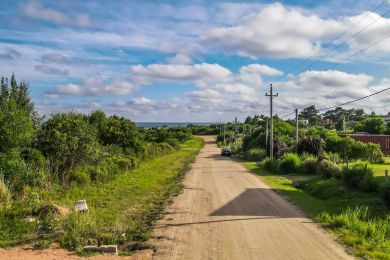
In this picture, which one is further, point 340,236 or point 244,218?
point 244,218

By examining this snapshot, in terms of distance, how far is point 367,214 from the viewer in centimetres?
1567

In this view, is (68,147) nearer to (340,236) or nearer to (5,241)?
(5,241)

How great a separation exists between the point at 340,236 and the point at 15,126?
1105cm

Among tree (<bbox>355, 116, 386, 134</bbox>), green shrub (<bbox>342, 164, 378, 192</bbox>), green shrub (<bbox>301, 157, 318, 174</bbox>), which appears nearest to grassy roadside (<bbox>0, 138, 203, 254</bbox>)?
green shrub (<bbox>342, 164, 378, 192</bbox>)

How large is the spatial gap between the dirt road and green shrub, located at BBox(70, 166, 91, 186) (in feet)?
16.8

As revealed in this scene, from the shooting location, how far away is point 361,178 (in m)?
21.5

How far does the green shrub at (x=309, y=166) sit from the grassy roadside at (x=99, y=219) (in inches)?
503

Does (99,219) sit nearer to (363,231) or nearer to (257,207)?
(257,207)

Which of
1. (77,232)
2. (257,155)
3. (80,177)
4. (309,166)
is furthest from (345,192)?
(257,155)

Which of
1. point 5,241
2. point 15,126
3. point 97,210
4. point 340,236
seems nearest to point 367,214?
point 340,236

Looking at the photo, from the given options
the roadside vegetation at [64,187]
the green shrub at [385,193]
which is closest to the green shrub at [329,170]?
the roadside vegetation at [64,187]

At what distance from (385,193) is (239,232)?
20.5 feet

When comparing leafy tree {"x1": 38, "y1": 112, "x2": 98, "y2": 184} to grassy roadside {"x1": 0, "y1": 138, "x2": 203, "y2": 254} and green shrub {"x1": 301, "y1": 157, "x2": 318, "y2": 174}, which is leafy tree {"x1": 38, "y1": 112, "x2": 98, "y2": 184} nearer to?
grassy roadside {"x1": 0, "y1": 138, "x2": 203, "y2": 254}

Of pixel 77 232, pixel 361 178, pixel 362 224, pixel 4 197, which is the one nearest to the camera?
pixel 77 232
